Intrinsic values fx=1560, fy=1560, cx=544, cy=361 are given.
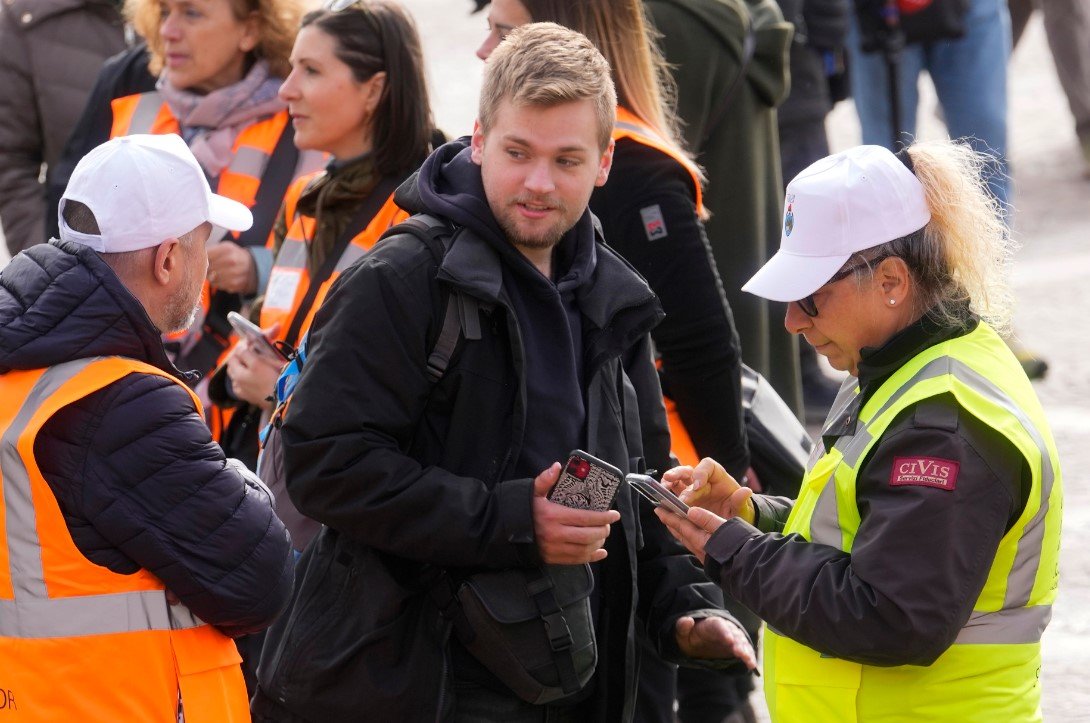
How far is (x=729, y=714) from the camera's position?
4293 millimetres

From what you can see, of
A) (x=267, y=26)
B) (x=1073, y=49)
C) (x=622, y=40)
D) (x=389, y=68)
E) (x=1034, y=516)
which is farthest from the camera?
(x=1073, y=49)

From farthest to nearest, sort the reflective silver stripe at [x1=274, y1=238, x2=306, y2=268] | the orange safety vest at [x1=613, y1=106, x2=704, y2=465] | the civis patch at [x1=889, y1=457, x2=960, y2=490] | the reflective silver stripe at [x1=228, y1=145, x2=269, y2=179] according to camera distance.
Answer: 1. the reflective silver stripe at [x1=228, y1=145, x2=269, y2=179]
2. the reflective silver stripe at [x1=274, y1=238, x2=306, y2=268]
3. the orange safety vest at [x1=613, y1=106, x2=704, y2=465]
4. the civis patch at [x1=889, y1=457, x2=960, y2=490]

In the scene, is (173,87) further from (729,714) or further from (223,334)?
(729,714)

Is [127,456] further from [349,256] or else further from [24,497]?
[349,256]

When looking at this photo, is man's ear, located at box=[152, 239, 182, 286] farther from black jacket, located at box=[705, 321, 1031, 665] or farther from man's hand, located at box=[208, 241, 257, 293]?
man's hand, located at box=[208, 241, 257, 293]

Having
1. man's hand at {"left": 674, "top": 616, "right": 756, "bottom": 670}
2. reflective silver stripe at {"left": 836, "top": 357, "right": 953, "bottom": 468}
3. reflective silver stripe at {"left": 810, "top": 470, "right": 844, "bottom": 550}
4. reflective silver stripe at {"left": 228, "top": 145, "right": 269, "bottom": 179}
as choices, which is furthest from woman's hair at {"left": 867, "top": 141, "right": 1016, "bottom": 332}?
reflective silver stripe at {"left": 228, "top": 145, "right": 269, "bottom": 179}

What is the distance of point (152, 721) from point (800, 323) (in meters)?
1.39

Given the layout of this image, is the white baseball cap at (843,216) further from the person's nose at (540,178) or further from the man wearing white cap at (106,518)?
the man wearing white cap at (106,518)

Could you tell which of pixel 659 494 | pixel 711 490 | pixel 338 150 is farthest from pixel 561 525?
pixel 338 150

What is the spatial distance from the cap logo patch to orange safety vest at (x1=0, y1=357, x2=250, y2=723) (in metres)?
1.18

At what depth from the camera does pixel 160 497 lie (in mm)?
2758

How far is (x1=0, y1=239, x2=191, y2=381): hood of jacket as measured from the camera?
9.04 feet

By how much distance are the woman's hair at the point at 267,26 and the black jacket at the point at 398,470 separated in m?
2.03

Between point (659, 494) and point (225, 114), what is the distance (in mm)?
2373
